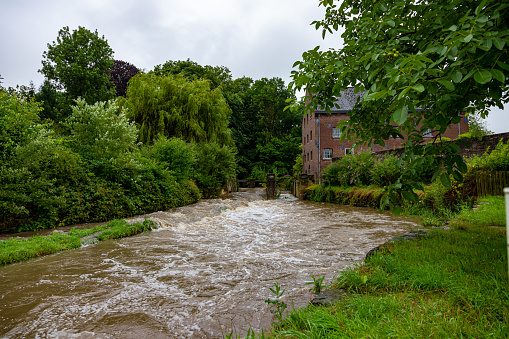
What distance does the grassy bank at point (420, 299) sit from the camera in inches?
79.2

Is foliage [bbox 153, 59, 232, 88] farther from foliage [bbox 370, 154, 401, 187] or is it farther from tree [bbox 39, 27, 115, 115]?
foliage [bbox 370, 154, 401, 187]

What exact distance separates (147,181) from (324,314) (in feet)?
35.4

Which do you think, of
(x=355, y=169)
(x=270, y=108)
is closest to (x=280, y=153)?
(x=270, y=108)

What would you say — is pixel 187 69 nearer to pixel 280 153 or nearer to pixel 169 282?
pixel 280 153

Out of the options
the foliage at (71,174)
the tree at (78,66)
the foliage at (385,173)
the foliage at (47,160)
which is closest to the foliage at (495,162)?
the foliage at (385,173)

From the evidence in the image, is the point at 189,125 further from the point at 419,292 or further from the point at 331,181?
the point at 419,292

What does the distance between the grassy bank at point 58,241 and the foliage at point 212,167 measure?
34.6ft

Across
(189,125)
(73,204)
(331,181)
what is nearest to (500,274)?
(73,204)

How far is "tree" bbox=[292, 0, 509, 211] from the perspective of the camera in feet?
6.10

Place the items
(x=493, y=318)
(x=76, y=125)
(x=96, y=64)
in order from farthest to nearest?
(x=96, y=64) → (x=76, y=125) → (x=493, y=318)

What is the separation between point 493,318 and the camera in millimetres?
2057

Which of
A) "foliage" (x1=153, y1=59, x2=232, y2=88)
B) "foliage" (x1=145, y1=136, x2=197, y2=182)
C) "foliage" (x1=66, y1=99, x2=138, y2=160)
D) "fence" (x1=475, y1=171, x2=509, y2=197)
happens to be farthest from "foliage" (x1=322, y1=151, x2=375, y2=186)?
"foliage" (x1=153, y1=59, x2=232, y2=88)

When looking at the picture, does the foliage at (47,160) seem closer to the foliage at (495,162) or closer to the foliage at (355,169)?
the foliage at (495,162)

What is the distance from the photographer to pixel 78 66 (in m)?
28.5
